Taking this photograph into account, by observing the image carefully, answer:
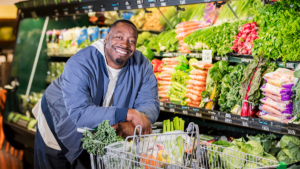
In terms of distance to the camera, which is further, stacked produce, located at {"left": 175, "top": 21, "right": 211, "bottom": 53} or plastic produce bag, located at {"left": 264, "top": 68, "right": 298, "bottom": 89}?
stacked produce, located at {"left": 175, "top": 21, "right": 211, "bottom": 53}

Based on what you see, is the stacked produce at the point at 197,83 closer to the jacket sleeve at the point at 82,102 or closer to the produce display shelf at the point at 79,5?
the produce display shelf at the point at 79,5

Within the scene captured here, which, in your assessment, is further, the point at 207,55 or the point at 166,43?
the point at 166,43

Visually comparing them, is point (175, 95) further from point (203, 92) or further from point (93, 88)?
point (93, 88)

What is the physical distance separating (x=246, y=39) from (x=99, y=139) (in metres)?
2.05

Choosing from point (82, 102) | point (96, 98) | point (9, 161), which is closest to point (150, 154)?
point (82, 102)

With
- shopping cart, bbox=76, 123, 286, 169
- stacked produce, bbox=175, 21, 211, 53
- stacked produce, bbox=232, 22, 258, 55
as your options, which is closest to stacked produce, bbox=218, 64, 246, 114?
stacked produce, bbox=232, 22, 258, 55

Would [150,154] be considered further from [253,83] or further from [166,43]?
[166,43]

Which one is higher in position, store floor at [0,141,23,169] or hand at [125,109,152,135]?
hand at [125,109,152,135]

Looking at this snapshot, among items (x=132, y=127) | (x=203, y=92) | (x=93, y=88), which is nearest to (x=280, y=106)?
(x=203, y=92)

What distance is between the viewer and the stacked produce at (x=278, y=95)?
268 cm

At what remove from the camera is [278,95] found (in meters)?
2.73

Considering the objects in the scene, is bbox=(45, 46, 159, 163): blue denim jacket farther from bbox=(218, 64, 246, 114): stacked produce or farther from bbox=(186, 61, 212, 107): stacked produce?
bbox=(186, 61, 212, 107): stacked produce

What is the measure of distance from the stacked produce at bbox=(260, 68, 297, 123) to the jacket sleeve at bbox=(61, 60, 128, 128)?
1.49m

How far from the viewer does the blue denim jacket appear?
2.05m
